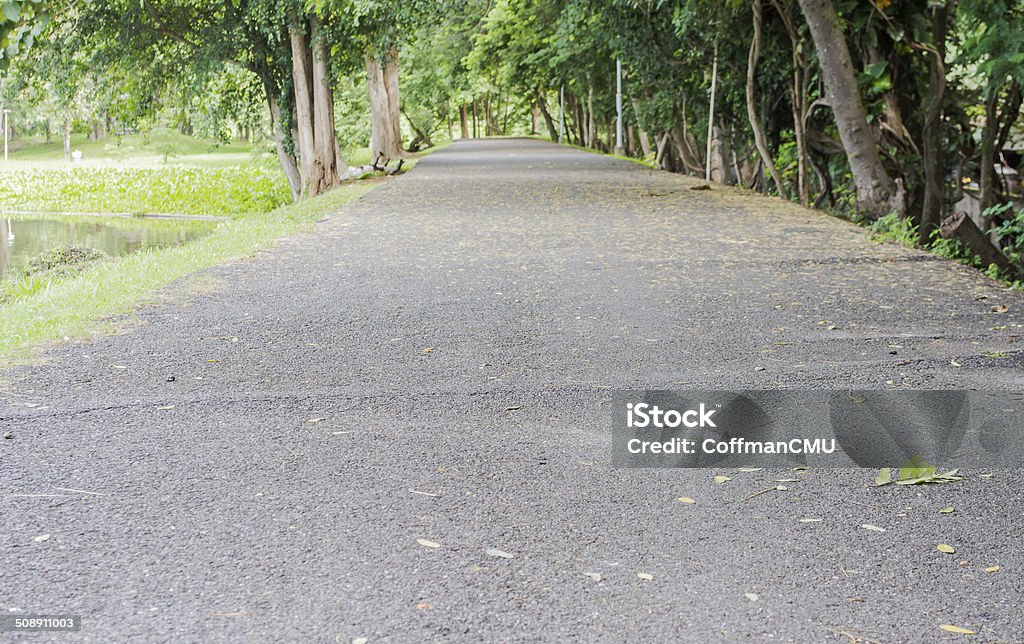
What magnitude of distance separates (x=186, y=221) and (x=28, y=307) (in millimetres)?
19663

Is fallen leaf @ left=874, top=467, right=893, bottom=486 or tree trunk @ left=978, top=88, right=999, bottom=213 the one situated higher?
tree trunk @ left=978, top=88, right=999, bottom=213

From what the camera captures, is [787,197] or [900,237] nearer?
[900,237]

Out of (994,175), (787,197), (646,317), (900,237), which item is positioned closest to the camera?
(646,317)

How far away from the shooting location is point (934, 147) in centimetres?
1294

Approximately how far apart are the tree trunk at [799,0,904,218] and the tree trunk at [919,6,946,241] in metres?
0.57

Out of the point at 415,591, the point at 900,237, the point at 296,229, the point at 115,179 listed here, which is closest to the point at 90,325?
the point at 415,591

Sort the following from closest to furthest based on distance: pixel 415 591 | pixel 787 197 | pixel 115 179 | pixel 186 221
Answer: pixel 415 591 → pixel 787 197 → pixel 186 221 → pixel 115 179

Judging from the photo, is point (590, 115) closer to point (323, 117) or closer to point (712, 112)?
point (323, 117)

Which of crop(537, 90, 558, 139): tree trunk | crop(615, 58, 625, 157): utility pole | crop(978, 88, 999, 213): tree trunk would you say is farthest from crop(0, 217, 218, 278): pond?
crop(537, 90, 558, 139): tree trunk

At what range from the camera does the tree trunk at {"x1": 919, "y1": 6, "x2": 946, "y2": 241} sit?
12812mm

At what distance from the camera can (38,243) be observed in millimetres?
22766

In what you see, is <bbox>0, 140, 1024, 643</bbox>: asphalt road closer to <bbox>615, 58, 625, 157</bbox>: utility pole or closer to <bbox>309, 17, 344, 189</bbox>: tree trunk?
<bbox>309, 17, 344, 189</bbox>: tree trunk

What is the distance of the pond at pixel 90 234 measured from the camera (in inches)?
842

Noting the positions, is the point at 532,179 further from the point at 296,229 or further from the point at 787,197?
the point at 296,229
